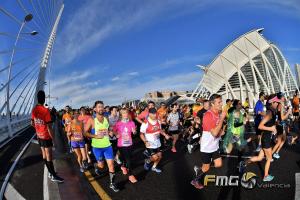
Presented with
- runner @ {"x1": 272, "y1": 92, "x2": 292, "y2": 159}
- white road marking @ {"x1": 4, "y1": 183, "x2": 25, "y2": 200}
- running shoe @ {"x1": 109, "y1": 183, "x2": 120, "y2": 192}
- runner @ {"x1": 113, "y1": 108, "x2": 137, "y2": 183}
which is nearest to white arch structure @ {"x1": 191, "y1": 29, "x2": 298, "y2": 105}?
runner @ {"x1": 272, "y1": 92, "x2": 292, "y2": 159}

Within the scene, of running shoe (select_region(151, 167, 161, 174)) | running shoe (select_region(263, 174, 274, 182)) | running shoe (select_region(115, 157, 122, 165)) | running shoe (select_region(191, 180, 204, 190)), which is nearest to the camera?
running shoe (select_region(191, 180, 204, 190))

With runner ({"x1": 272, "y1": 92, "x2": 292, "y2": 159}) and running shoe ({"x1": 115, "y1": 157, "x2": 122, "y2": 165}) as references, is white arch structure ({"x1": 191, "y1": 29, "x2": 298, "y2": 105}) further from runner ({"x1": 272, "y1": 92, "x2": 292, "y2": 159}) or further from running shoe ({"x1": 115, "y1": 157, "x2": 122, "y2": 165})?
running shoe ({"x1": 115, "y1": 157, "x2": 122, "y2": 165})

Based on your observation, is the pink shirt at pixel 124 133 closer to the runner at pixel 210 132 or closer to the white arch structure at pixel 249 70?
the runner at pixel 210 132

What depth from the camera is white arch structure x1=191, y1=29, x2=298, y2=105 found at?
55.4 m

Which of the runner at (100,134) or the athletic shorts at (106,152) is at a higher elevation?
the runner at (100,134)

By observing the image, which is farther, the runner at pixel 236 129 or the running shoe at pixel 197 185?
the runner at pixel 236 129

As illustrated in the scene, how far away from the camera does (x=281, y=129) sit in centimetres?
843

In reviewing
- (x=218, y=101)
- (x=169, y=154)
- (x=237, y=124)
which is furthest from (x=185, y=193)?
(x=169, y=154)

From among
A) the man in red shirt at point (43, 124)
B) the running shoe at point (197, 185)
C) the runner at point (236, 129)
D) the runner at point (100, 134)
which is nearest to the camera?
the running shoe at point (197, 185)

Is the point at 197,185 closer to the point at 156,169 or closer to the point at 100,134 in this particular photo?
the point at 156,169

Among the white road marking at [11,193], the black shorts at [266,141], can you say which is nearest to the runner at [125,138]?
the white road marking at [11,193]

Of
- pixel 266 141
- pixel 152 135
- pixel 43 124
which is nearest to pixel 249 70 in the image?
pixel 152 135

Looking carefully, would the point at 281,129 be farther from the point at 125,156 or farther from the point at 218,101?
the point at 125,156

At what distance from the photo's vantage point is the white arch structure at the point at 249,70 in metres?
55.4
